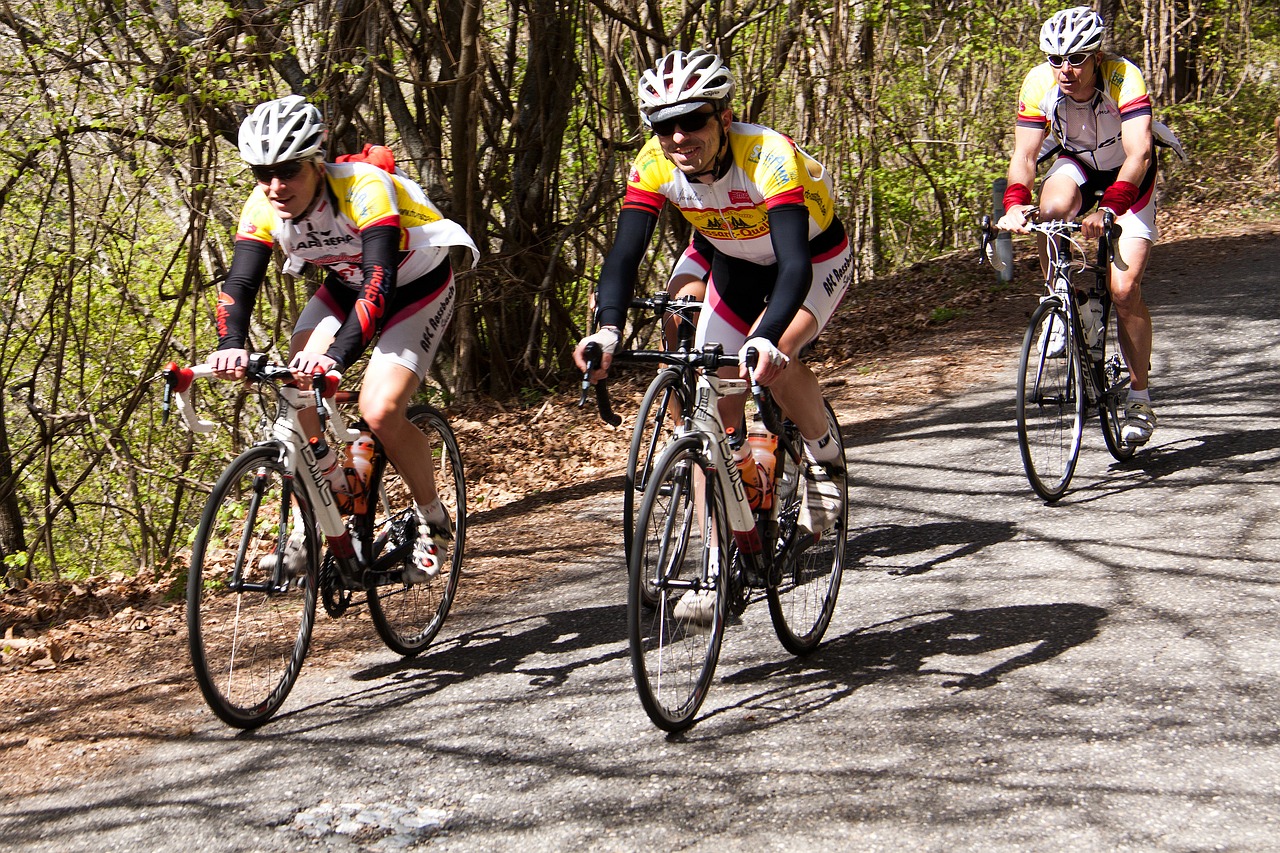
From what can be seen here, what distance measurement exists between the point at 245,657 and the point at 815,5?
10.6m

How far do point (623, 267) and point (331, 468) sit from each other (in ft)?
4.61

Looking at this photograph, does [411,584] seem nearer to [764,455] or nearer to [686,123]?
[764,455]

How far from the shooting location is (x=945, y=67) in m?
18.0

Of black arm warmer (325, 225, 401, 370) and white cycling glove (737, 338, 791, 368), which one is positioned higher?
black arm warmer (325, 225, 401, 370)

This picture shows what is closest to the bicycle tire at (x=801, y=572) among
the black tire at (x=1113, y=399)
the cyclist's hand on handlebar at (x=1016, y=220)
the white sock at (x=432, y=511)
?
the white sock at (x=432, y=511)

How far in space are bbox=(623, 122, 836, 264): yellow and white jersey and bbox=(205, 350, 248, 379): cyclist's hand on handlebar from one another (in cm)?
150

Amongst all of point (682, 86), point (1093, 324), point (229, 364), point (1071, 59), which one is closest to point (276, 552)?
point (229, 364)

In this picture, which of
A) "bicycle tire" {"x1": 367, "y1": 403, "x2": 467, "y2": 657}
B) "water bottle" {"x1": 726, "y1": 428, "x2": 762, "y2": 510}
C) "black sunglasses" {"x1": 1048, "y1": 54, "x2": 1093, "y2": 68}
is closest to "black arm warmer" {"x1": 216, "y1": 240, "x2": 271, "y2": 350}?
"bicycle tire" {"x1": 367, "y1": 403, "x2": 467, "y2": 657}

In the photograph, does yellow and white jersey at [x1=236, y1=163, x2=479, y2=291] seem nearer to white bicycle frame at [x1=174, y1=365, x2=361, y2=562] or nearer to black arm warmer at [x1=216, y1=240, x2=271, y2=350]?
black arm warmer at [x1=216, y1=240, x2=271, y2=350]

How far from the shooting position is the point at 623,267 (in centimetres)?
440

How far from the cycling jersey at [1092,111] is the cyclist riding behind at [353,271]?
10.9ft

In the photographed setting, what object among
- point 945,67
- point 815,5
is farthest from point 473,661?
point 945,67

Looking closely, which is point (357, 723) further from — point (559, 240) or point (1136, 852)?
point (559, 240)

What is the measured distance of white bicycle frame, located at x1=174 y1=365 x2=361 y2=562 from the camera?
14.4ft
